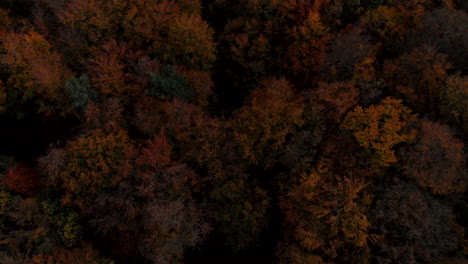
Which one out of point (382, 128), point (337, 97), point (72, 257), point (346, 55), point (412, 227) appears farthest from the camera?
point (346, 55)

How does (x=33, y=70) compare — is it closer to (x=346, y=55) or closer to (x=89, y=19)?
(x=89, y=19)

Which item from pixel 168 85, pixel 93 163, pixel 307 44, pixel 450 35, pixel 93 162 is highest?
pixel 450 35

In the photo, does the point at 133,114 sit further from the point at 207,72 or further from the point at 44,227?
the point at 44,227

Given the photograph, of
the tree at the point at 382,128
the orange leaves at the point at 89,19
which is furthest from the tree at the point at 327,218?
the orange leaves at the point at 89,19

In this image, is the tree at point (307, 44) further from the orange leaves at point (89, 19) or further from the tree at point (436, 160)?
the orange leaves at point (89, 19)

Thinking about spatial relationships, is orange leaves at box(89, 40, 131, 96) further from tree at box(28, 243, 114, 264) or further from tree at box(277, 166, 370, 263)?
tree at box(277, 166, 370, 263)

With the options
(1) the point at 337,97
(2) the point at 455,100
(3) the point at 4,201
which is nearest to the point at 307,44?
(1) the point at 337,97

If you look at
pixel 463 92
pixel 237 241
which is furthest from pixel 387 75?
pixel 237 241
